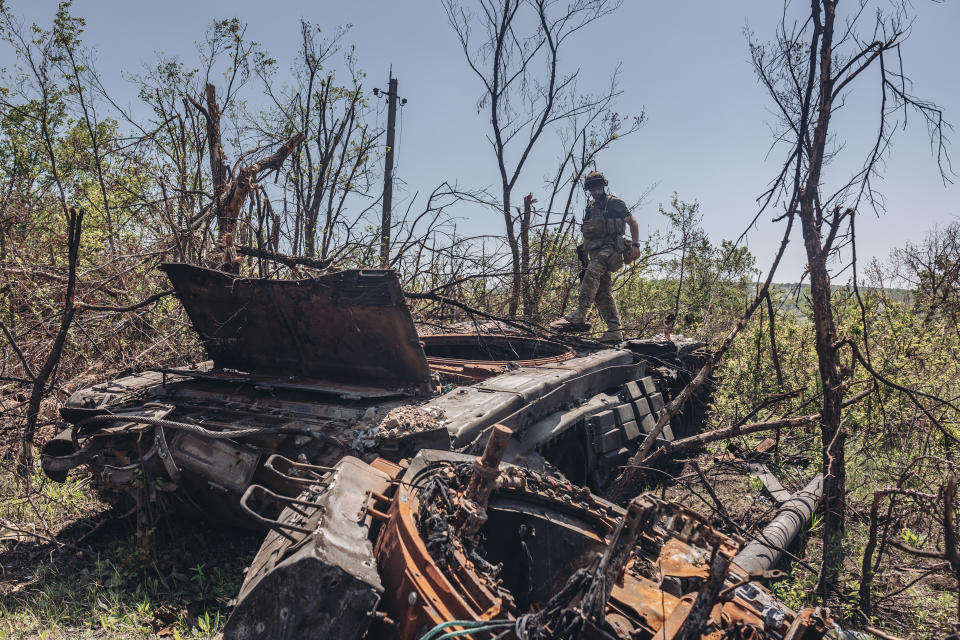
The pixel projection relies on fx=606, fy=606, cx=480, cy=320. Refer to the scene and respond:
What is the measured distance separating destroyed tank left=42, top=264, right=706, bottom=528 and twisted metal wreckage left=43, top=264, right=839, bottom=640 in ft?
0.05

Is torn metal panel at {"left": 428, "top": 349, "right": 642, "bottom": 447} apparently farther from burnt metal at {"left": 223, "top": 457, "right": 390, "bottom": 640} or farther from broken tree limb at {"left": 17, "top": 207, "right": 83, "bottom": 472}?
broken tree limb at {"left": 17, "top": 207, "right": 83, "bottom": 472}

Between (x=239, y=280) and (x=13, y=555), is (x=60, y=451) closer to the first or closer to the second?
(x=13, y=555)

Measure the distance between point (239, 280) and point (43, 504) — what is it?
258 cm

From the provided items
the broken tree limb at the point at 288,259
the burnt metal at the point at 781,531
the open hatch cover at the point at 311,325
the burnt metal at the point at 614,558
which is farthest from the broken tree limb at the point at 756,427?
the broken tree limb at the point at 288,259

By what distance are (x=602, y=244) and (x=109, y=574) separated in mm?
6084

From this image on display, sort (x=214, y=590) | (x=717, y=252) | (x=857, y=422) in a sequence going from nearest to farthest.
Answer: (x=214, y=590) < (x=857, y=422) < (x=717, y=252)

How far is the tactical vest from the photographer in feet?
25.2

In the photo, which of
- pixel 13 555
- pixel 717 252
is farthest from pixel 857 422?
pixel 717 252

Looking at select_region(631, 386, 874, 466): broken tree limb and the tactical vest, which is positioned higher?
the tactical vest

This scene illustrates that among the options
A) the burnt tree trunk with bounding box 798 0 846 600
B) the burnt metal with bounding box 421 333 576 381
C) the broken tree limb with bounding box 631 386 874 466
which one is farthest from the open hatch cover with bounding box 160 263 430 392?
the burnt tree trunk with bounding box 798 0 846 600

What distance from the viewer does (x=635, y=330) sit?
12.5 m

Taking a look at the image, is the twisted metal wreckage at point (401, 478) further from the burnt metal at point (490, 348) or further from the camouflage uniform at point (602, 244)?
the camouflage uniform at point (602, 244)

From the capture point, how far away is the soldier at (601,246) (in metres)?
7.63

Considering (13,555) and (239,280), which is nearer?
(13,555)
